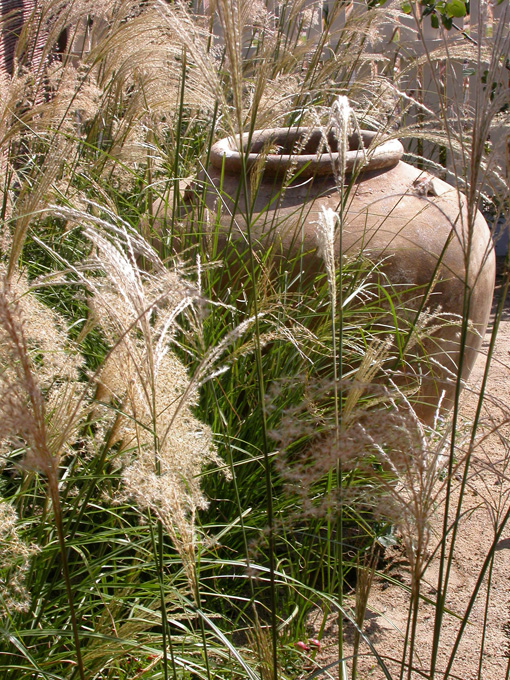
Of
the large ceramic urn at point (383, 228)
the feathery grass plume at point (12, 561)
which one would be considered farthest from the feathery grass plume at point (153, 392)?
the large ceramic urn at point (383, 228)

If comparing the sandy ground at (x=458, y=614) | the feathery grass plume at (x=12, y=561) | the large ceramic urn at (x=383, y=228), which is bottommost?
the sandy ground at (x=458, y=614)

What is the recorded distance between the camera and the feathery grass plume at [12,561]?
3.42 feet

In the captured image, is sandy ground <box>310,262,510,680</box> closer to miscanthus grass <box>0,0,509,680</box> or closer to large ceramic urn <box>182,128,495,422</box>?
miscanthus grass <box>0,0,509,680</box>

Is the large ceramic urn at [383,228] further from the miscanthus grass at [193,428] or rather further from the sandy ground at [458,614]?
the sandy ground at [458,614]

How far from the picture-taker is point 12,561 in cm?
119

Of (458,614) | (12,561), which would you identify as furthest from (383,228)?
(12,561)

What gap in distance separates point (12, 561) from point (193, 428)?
433 millimetres

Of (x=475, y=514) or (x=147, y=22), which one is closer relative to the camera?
(x=147, y=22)

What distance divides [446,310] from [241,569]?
1.16 metres

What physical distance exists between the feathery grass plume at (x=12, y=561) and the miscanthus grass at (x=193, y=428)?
0.01 m

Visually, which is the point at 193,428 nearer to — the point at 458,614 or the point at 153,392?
the point at 153,392

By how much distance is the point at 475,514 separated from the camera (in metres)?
2.52

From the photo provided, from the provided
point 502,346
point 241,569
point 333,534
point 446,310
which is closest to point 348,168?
point 446,310

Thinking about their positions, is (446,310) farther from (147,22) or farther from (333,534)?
(147,22)
